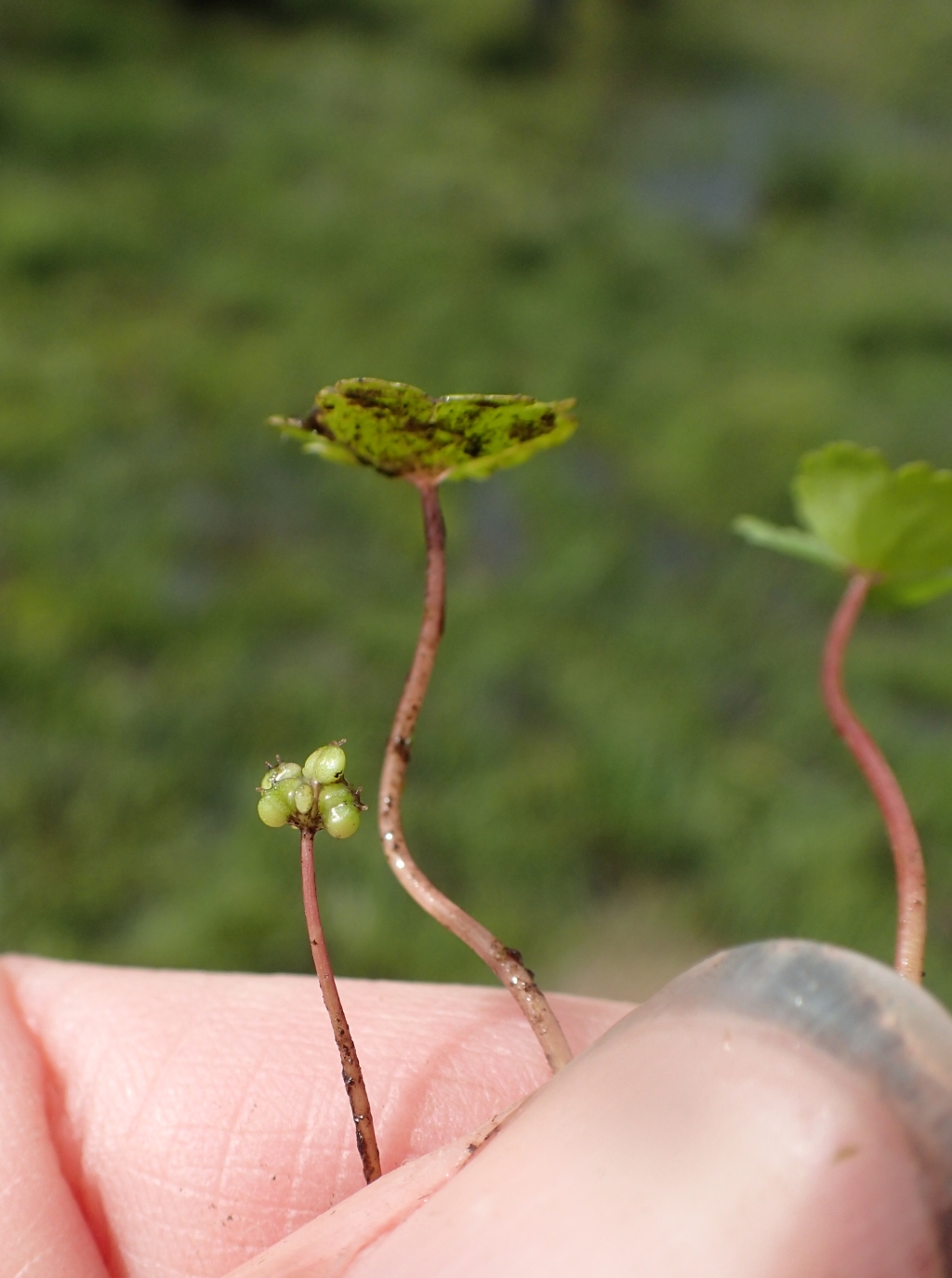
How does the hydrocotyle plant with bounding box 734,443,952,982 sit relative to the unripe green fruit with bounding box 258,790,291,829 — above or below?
above

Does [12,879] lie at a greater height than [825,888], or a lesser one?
lesser

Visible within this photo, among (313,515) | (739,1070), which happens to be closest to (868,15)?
(313,515)

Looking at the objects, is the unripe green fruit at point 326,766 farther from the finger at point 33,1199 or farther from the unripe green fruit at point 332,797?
the finger at point 33,1199

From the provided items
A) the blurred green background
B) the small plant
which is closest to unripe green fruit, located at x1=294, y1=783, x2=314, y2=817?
the small plant

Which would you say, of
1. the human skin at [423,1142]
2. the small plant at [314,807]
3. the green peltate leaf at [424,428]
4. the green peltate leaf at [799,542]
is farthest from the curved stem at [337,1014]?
the green peltate leaf at [799,542]

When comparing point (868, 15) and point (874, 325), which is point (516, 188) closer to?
point (874, 325)

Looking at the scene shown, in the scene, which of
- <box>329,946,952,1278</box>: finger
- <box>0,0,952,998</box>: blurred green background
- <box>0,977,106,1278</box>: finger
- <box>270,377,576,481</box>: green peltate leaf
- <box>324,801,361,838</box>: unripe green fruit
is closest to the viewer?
<box>329,946,952,1278</box>: finger

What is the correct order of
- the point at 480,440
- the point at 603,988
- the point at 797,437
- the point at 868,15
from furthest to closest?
1. the point at 868,15
2. the point at 797,437
3. the point at 603,988
4. the point at 480,440

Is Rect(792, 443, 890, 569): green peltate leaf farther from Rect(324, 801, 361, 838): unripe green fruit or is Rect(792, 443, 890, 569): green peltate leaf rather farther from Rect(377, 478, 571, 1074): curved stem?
Rect(324, 801, 361, 838): unripe green fruit
